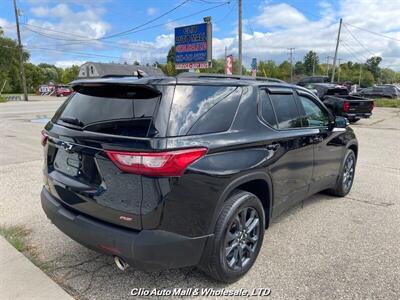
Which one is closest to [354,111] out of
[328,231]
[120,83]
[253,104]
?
[328,231]

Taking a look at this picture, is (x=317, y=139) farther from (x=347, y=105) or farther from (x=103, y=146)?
(x=347, y=105)

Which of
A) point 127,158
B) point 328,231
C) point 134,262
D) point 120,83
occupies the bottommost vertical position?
point 328,231

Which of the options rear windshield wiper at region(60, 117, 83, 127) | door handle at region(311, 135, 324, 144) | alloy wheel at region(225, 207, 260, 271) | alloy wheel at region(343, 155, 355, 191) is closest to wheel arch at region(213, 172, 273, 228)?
alloy wheel at region(225, 207, 260, 271)

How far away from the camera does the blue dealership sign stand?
18703 mm

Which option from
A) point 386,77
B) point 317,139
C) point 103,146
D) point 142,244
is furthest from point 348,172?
point 386,77

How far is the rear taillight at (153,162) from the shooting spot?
237 centimetres

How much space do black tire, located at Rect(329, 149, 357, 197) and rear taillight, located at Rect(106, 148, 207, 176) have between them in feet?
11.2

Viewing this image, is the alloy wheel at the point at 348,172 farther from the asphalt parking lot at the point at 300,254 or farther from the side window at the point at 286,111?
the side window at the point at 286,111

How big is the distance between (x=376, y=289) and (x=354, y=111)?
43.2 feet

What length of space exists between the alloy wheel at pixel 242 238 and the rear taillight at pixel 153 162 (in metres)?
0.75

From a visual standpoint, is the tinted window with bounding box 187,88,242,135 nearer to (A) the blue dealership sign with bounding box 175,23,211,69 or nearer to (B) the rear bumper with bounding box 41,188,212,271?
(B) the rear bumper with bounding box 41,188,212,271

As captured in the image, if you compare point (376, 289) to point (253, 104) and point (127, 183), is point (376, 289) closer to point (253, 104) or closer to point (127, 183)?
point (253, 104)

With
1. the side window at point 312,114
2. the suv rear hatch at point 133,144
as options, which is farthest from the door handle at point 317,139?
the suv rear hatch at point 133,144

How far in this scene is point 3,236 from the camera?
12.3ft
